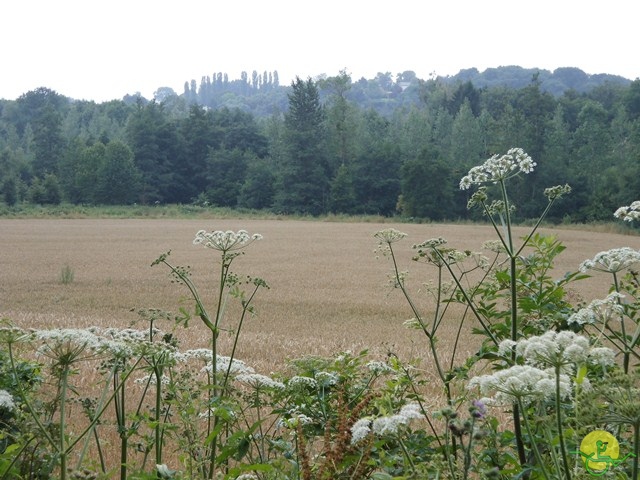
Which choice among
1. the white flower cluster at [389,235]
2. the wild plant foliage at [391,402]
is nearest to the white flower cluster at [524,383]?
the wild plant foliage at [391,402]

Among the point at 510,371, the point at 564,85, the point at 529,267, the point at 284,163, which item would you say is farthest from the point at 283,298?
the point at 564,85

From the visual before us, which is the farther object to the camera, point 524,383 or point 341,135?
point 341,135

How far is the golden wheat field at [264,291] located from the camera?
9250 millimetres

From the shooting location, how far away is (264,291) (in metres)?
15.3

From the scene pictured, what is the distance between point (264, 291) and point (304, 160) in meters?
51.0

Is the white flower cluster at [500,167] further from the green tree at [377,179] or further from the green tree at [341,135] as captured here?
the green tree at [341,135]

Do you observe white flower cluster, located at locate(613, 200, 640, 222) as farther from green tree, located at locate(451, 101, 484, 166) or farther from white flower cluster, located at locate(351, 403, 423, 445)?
green tree, located at locate(451, 101, 484, 166)

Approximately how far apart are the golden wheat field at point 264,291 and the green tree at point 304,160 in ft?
104

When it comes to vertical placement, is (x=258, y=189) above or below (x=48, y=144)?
below

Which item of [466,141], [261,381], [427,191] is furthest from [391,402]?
[466,141]

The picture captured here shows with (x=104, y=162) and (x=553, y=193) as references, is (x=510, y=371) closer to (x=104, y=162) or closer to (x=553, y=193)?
(x=553, y=193)

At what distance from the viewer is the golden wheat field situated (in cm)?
925

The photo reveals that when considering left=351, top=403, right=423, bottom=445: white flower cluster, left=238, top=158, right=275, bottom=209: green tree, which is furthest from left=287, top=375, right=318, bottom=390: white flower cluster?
left=238, top=158, right=275, bottom=209: green tree

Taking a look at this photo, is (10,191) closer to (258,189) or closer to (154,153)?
(154,153)
